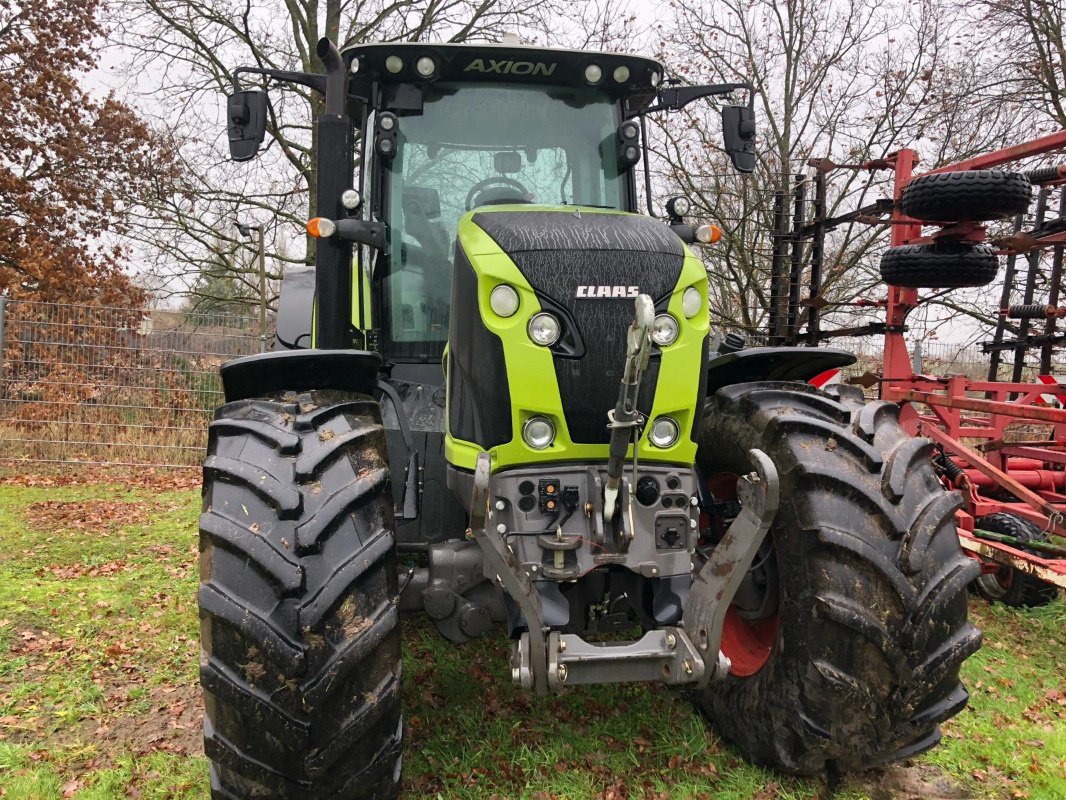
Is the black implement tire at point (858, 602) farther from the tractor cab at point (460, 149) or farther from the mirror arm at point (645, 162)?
the tractor cab at point (460, 149)

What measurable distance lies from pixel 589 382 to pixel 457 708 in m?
1.77

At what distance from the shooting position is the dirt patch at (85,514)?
719 cm

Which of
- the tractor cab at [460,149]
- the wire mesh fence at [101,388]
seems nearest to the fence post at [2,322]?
the wire mesh fence at [101,388]

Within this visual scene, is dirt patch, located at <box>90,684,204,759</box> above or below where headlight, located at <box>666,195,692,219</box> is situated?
below

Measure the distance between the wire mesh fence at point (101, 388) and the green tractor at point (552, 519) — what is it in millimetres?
7405

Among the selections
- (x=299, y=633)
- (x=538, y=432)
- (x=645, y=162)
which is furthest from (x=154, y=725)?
(x=645, y=162)

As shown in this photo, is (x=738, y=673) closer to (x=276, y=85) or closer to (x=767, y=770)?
(x=767, y=770)

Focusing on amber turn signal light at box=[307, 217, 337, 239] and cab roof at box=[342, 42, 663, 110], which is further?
cab roof at box=[342, 42, 663, 110]

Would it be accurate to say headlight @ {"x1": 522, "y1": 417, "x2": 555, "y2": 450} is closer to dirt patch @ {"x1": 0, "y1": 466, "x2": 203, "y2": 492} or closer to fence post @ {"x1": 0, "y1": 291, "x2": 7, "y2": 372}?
dirt patch @ {"x1": 0, "y1": 466, "x2": 203, "y2": 492}

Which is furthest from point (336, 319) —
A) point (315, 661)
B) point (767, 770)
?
point (767, 770)

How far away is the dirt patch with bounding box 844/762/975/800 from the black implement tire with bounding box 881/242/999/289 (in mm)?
3356

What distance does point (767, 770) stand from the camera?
306 centimetres

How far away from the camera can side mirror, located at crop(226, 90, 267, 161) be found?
3.41 metres

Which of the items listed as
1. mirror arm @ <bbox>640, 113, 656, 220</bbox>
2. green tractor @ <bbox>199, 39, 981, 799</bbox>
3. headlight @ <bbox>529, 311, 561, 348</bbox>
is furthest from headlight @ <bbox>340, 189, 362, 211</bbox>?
mirror arm @ <bbox>640, 113, 656, 220</bbox>
